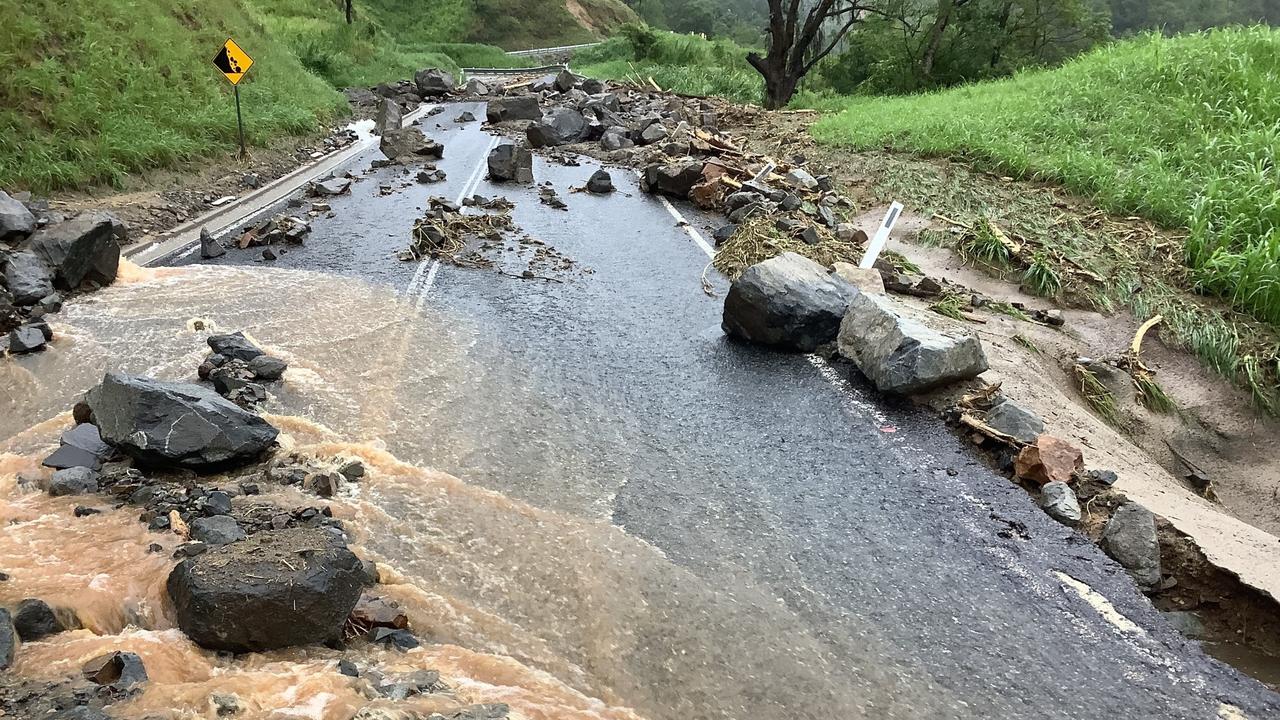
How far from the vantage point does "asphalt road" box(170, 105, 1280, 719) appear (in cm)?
366

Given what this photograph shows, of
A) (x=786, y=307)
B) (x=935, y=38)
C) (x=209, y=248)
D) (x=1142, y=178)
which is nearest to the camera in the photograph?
(x=786, y=307)

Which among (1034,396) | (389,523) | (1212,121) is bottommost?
(389,523)

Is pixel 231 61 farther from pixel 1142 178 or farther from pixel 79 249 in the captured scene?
pixel 1142 178

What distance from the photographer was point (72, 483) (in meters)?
4.48

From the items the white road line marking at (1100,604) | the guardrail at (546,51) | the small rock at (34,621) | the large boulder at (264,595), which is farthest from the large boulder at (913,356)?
the guardrail at (546,51)

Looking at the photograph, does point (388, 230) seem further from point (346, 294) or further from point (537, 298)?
point (537, 298)

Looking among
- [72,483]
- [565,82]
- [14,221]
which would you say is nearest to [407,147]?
[14,221]

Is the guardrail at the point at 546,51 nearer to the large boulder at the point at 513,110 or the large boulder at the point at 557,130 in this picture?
the large boulder at the point at 513,110

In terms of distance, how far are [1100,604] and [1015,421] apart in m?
1.70

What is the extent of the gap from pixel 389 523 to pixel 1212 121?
12015 mm

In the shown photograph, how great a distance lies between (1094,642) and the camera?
395cm

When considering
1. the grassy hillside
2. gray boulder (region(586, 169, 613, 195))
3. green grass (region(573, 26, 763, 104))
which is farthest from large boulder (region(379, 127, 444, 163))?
green grass (region(573, 26, 763, 104))

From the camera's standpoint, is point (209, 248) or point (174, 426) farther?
point (209, 248)

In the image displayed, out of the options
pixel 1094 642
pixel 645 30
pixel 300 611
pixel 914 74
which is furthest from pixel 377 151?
pixel 645 30
